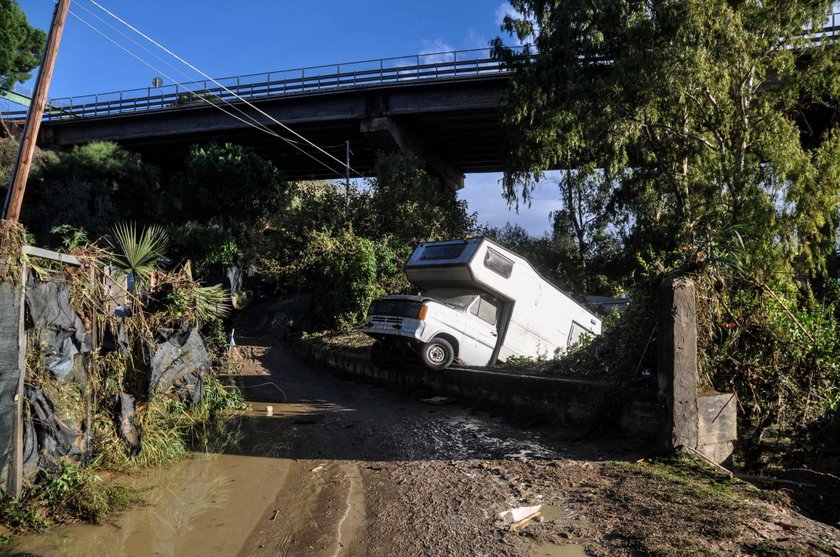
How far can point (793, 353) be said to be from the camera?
701cm

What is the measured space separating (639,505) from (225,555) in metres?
3.42

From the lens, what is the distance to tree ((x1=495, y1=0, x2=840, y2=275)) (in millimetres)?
14242

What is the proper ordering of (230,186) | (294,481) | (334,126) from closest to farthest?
(294,481) < (230,186) < (334,126)

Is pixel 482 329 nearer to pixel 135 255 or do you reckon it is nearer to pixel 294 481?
pixel 294 481

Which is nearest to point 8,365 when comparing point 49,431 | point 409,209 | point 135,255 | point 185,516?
point 49,431

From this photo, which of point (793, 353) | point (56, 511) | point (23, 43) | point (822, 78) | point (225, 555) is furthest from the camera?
point (23, 43)

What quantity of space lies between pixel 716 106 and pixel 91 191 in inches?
1208

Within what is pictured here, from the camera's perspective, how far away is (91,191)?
1284 inches

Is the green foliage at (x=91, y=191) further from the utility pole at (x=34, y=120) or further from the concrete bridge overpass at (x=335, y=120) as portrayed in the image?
the utility pole at (x=34, y=120)

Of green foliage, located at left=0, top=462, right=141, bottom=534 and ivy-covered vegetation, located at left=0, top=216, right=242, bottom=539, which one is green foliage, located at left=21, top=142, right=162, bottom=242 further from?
green foliage, located at left=0, top=462, right=141, bottom=534

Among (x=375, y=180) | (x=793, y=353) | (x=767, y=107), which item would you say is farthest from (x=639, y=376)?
(x=375, y=180)

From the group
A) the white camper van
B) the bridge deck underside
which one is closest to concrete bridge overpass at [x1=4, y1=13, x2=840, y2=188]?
the bridge deck underside

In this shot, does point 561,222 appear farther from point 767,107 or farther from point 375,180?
point 767,107

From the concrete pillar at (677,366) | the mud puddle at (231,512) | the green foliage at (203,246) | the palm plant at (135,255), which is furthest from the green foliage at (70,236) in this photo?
the green foliage at (203,246)
